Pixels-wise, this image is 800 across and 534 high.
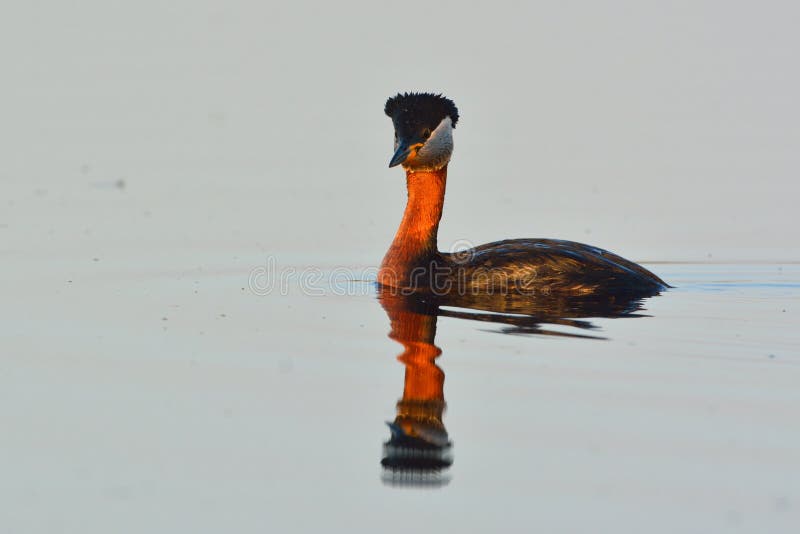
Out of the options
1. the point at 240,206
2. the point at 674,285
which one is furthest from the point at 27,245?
the point at 674,285

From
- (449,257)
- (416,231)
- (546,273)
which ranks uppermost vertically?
(416,231)

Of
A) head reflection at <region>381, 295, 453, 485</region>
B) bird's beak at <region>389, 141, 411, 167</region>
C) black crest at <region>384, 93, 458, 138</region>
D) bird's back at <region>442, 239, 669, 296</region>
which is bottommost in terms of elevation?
head reflection at <region>381, 295, 453, 485</region>

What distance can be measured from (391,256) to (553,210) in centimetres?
473

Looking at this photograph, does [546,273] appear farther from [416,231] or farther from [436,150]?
[436,150]

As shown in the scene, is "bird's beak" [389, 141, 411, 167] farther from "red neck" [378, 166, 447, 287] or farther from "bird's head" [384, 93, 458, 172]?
"red neck" [378, 166, 447, 287]

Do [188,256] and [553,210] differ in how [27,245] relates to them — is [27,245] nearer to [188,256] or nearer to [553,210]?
[188,256]

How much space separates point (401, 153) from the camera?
459 inches

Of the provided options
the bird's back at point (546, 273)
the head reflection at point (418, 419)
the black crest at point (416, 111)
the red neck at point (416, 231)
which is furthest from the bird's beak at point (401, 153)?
the head reflection at point (418, 419)

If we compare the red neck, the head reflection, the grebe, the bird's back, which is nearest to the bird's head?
the grebe

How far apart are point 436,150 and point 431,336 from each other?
3186mm

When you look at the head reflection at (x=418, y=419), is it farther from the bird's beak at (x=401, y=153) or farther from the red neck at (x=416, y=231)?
the bird's beak at (x=401, y=153)

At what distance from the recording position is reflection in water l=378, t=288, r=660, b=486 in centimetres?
645

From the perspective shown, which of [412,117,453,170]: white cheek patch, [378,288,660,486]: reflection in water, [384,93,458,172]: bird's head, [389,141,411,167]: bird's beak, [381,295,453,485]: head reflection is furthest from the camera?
[412,117,453,170]: white cheek patch

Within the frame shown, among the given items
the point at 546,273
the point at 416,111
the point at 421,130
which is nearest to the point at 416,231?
the point at 421,130
